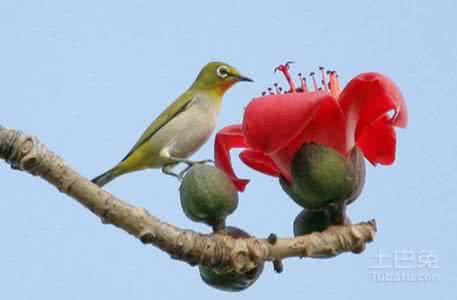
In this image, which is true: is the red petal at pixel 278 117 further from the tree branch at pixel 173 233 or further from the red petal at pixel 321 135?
the tree branch at pixel 173 233

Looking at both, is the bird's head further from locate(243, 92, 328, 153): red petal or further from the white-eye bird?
locate(243, 92, 328, 153): red petal

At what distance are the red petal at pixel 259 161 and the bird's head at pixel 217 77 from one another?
2.37m

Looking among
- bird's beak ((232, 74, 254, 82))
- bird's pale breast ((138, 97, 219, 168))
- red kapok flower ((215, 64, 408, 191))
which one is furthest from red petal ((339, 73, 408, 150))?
bird's beak ((232, 74, 254, 82))

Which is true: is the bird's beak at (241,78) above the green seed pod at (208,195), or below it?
above

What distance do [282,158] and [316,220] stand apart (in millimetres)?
206

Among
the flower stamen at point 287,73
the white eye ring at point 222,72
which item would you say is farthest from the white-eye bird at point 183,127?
the flower stamen at point 287,73

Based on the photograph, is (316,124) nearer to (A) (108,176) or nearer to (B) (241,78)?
(B) (241,78)

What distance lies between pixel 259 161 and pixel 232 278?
18.9 inches

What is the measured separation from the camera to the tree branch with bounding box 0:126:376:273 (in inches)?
72.1

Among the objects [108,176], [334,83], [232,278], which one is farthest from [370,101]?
[108,176]

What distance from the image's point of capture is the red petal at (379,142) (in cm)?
248

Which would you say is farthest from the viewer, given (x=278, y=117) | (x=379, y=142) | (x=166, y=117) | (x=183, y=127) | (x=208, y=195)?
(x=166, y=117)

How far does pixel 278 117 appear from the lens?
2.11 meters

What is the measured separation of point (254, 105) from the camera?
2.17 meters
